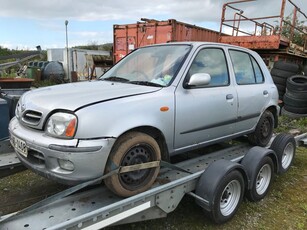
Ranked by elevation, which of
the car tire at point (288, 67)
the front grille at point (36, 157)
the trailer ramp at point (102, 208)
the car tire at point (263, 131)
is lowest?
the trailer ramp at point (102, 208)

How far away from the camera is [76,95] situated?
282 centimetres

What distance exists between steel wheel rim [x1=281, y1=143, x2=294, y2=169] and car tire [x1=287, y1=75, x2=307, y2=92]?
13.8ft

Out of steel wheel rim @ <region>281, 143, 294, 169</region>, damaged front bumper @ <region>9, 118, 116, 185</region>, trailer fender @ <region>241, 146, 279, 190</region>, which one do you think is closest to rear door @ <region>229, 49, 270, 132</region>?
trailer fender @ <region>241, 146, 279, 190</region>

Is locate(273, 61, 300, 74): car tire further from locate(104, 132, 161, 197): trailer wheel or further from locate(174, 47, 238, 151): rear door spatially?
locate(104, 132, 161, 197): trailer wheel

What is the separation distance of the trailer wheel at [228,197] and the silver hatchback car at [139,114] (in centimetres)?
55

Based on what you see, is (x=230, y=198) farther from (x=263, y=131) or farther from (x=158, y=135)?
(x=263, y=131)

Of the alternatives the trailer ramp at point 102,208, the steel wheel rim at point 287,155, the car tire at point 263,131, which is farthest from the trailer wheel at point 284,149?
the trailer ramp at point 102,208

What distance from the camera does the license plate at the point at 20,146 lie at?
2744 millimetres

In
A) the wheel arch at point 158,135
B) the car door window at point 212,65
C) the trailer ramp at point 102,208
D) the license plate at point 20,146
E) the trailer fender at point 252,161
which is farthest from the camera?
the trailer fender at point 252,161

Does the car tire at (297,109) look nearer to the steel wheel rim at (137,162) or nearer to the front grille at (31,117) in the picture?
the steel wheel rim at (137,162)

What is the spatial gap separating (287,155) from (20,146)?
3.92 m

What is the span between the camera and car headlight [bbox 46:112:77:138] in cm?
251

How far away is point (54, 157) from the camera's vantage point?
2.53m

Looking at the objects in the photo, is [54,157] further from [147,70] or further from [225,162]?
[225,162]
